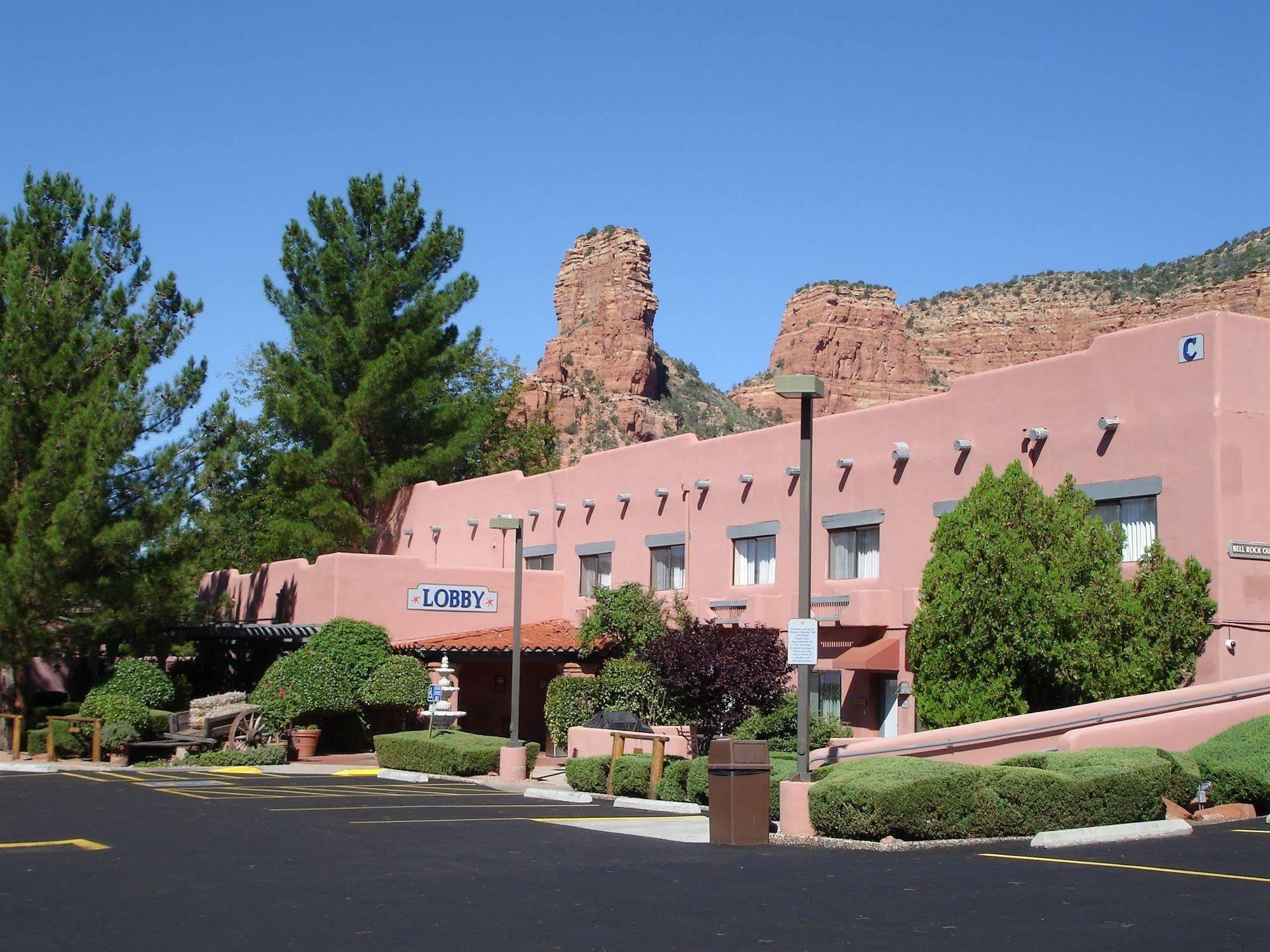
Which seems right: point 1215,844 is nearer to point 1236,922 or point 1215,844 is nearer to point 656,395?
point 1236,922

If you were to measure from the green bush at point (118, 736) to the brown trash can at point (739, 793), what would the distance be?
1831cm

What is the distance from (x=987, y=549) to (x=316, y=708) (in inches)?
651

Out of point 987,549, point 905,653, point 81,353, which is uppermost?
point 81,353

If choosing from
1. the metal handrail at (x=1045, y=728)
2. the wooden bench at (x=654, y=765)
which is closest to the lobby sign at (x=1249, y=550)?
the metal handrail at (x=1045, y=728)

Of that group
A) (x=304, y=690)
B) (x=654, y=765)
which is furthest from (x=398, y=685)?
(x=654, y=765)

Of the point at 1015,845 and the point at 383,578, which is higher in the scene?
the point at 383,578

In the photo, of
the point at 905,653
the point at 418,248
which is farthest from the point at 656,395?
the point at 905,653

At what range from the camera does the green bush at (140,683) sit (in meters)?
32.1

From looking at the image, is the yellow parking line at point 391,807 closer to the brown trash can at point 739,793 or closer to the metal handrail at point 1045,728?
the metal handrail at point 1045,728

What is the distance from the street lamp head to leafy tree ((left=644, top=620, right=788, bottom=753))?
29.9 feet

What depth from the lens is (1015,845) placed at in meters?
14.9

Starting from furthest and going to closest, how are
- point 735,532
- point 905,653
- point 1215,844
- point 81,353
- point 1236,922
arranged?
point 81,353
point 735,532
point 905,653
point 1215,844
point 1236,922

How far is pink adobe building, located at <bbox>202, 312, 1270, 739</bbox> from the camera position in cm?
2175

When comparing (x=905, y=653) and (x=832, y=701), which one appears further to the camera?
(x=832, y=701)
